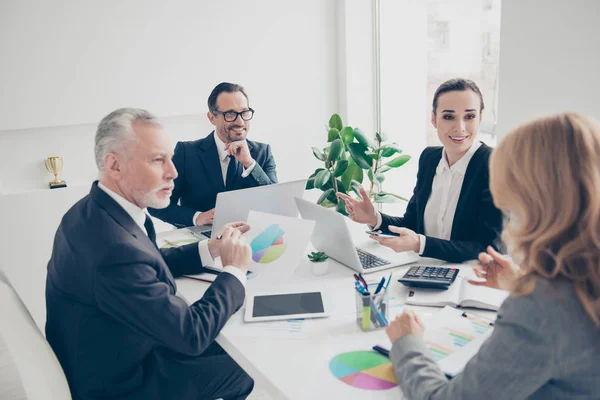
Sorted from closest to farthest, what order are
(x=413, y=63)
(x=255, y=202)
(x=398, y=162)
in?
(x=255, y=202)
(x=398, y=162)
(x=413, y=63)

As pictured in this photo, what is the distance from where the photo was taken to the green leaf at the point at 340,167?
4039 mm

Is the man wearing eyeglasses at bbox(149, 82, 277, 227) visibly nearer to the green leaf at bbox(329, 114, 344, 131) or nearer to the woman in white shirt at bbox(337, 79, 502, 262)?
the woman in white shirt at bbox(337, 79, 502, 262)

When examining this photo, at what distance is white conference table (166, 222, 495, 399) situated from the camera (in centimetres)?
127

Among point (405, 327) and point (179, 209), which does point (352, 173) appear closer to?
point (179, 209)

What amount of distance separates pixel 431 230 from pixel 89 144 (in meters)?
2.59

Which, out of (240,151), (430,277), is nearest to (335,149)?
(240,151)

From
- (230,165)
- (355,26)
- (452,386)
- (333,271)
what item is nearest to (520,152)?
(452,386)

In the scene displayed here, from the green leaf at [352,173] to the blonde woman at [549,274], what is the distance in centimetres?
309

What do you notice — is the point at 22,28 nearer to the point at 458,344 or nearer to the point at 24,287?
the point at 24,287

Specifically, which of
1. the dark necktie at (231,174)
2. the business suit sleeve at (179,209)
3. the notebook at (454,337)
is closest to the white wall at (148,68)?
the business suit sleeve at (179,209)

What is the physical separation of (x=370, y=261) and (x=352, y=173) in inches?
85.0

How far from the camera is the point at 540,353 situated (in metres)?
0.98

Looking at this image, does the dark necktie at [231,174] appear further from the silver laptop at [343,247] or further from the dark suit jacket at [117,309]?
the dark suit jacket at [117,309]

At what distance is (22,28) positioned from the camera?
3.49 metres
